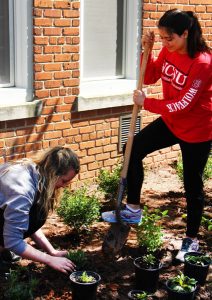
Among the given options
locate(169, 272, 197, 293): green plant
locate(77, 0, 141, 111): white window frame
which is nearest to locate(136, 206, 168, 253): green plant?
locate(169, 272, 197, 293): green plant

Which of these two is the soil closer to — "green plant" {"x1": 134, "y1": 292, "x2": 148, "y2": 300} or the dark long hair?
"green plant" {"x1": 134, "y1": 292, "x2": 148, "y2": 300}

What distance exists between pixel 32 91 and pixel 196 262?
2.68m

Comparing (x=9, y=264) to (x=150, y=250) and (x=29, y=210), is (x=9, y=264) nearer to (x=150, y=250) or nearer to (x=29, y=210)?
(x=29, y=210)

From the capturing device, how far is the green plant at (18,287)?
3816 millimetres

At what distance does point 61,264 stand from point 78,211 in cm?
117

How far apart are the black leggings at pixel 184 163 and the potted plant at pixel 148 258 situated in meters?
0.27

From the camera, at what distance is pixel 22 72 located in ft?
19.8

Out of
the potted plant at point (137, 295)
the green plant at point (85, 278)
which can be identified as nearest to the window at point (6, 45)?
the green plant at point (85, 278)

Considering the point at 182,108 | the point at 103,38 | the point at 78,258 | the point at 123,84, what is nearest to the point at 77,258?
the point at 78,258

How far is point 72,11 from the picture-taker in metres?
6.25

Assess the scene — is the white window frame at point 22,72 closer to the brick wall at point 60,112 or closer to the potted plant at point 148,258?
the brick wall at point 60,112

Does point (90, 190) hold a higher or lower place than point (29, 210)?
lower

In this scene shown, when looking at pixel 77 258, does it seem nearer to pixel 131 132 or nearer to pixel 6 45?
pixel 131 132

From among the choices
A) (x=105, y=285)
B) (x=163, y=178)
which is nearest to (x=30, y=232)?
(x=105, y=285)
